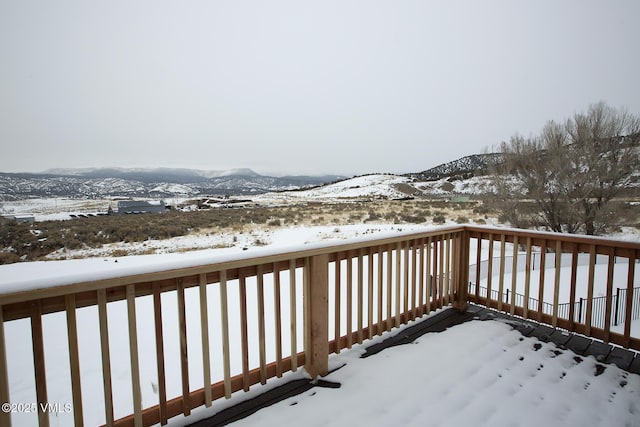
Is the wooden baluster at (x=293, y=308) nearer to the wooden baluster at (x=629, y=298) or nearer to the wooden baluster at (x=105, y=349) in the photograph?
the wooden baluster at (x=105, y=349)

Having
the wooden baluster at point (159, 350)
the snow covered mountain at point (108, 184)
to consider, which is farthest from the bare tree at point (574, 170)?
the snow covered mountain at point (108, 184)

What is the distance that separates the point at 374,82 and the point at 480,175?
6408mm

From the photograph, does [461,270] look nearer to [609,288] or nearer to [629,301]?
[609,288]

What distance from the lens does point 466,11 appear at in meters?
8.50

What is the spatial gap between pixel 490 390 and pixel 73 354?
2642 millimetres

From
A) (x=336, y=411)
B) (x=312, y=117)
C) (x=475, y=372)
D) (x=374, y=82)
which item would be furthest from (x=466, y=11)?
(x=312, y=117)

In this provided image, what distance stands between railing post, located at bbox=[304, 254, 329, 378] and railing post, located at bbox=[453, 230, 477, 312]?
2085 millimetres

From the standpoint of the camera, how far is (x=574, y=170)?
11.2 meters

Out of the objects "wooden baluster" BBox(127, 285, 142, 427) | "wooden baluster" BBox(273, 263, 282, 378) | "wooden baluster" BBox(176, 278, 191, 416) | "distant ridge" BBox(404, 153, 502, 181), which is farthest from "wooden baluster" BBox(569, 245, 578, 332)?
"distant ridge" BBox(404, 153, 502, 181)

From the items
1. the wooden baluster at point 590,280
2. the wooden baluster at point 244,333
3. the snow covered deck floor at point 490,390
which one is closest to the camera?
the snow covered deck floor at point 490,390

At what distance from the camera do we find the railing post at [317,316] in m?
2.39

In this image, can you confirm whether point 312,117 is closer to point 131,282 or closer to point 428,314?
point 428,314

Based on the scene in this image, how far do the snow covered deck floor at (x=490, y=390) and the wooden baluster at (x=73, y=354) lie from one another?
69 centimetres

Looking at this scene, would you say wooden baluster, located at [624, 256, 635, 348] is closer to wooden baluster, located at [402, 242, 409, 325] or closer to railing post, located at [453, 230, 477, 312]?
railing post, located at [453, 230, 477, 312]
